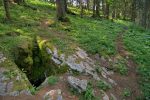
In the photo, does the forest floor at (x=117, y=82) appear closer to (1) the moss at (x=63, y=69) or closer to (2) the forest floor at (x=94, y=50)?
(2) the forest floor at (x=94, y=50)

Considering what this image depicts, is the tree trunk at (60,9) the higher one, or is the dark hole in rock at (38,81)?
the tree trunk at (60,9)

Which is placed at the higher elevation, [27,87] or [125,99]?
[27,87]

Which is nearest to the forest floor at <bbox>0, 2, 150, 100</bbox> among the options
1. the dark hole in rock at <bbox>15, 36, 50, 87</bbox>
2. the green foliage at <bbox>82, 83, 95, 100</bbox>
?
the green foliage at <bbox>82, 83, 95, 100</bbox>

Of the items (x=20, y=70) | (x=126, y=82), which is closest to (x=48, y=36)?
(x=20, y=70)

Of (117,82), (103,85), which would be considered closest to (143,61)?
(117,82)

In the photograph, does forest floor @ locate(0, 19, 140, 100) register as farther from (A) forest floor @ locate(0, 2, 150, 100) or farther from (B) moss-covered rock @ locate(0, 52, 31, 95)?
(B) moss-covered rock @ locate(0, 52, 31, 95)

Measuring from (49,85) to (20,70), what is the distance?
1.43 metres

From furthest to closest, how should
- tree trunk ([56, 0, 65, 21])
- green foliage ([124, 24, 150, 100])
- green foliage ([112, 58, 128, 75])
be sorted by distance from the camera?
1. tree trunk ([56, 0, 65, 21])
2. green foliage ([112, 58, 128, 75])
3. green foliage ([124, 24, 150, 100])

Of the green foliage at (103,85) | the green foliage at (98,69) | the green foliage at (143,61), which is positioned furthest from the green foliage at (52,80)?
the green foliage at (143,61)

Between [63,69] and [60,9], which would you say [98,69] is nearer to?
[63,69]

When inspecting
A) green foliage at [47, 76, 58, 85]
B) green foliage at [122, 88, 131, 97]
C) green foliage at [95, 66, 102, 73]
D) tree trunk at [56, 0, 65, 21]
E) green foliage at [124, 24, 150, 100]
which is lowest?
green foliage at [122, 88, 131, 97]

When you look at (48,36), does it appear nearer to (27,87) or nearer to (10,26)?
(10,26)

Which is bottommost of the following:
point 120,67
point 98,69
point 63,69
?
point 120,67

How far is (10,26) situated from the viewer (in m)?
15.8
